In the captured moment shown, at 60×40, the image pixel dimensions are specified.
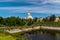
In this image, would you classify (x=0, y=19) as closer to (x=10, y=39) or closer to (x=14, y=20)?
(x=14, y=20)

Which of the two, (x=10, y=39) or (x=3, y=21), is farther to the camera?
(x=3, y=21)

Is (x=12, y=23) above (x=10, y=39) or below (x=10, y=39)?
below

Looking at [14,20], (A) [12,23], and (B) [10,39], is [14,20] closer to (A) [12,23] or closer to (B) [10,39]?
(A) [12,23]

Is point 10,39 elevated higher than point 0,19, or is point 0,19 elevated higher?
point 10,39

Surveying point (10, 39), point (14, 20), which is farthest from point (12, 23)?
point (10, 39)

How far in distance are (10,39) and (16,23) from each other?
9338 cm

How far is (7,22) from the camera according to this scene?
130375 millimetres

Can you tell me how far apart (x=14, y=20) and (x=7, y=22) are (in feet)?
16.1

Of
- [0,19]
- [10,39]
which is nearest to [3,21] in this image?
[0,19]

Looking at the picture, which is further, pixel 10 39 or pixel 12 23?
pixel 12 23

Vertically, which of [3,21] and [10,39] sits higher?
[10,39]

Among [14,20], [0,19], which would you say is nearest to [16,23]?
[14,20]

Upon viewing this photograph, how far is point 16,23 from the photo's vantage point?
13062 centimetres

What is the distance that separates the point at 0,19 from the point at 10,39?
94950 mm
